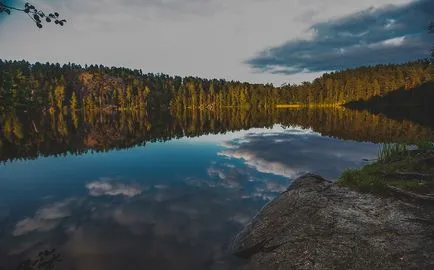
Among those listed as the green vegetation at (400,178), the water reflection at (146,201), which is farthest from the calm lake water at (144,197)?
the green vegetation at (400,178)

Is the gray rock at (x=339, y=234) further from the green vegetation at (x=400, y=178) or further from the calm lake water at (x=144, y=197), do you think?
the calm lake water at (x=144, y=197)

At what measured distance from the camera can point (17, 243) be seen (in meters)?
15.1

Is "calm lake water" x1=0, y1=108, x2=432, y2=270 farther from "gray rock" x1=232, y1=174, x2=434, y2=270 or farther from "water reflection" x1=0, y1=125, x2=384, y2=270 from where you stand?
"gray rock" x1=232, y1=174, x2=434, y2=270

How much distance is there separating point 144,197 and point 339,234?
13.8 m

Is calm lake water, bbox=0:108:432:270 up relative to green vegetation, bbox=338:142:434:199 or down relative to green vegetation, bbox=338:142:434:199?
down

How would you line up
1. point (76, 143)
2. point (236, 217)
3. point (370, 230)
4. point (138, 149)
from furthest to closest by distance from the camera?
1. point (76, 143)
2. point (138, 149)
3. point (236, 217)
4. point (370, 230)

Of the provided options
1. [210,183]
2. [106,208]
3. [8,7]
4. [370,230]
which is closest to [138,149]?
[210,183]

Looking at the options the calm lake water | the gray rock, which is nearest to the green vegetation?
the gray rock

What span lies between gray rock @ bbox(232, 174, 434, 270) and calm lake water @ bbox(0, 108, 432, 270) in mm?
1460

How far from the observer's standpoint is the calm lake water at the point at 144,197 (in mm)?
14023

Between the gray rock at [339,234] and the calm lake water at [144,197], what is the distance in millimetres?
1460

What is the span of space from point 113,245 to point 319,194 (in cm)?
904

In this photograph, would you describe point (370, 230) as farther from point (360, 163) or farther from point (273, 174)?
point (360, 163)

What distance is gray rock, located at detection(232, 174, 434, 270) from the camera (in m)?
10.4
